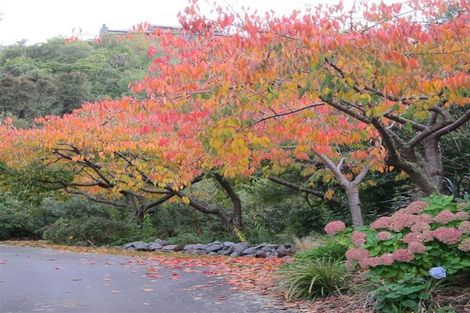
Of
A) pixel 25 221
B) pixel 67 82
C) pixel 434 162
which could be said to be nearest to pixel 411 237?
pixel 434 162

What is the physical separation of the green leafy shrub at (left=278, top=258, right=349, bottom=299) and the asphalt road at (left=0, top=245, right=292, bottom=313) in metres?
0.36

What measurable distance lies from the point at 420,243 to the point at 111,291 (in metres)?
3.97

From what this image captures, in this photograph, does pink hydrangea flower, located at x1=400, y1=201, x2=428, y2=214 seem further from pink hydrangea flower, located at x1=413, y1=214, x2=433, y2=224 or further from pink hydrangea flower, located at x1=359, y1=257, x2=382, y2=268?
pink hydrangea flower, located at x1=359, y1=257, x2=382, y2=268

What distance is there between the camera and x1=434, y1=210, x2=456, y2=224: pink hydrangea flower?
18.7ft

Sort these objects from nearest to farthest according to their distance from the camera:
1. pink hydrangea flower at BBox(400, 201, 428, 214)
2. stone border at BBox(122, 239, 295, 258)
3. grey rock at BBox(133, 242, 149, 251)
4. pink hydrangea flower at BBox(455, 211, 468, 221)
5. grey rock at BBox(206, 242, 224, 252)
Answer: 1. pink hydrangea flower at BBox(455, 211, 468, 221)
2. pink hydrangea flower at BBox(400, 201, 428, 214)
3. stone border at BBox(122, 239, 295, 258)
4. grey rock at BBox(206, 242, 224, 252)
5. grey rock at BBox(133, 242, 149, 251)

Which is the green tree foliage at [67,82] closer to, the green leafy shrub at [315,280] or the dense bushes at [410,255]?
the green leafy shrub at [315,280]

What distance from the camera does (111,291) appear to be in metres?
7.28

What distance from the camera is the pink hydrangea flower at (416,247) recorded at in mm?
5438

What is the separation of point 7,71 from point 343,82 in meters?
43.0

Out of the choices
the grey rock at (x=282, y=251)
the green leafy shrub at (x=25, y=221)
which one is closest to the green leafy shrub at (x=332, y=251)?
the grey rock at (x=282, y=251)

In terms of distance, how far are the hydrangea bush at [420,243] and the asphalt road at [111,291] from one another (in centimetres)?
125

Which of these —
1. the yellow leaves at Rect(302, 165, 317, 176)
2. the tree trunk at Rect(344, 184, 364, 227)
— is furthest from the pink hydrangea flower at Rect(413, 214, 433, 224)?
the yellow leaves at Rect(302, 165, 317, 176)

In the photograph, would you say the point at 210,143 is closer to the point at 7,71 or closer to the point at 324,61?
the point at 324,61

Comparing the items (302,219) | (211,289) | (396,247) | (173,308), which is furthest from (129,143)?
(396,247)
